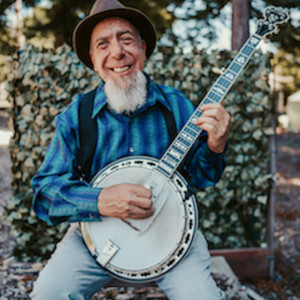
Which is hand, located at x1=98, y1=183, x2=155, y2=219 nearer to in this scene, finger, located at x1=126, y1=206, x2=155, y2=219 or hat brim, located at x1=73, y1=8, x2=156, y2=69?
finger, located at x1=126, y1=206, x2=155, y2=219

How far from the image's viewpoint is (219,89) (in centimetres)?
179

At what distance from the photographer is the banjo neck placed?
171cm

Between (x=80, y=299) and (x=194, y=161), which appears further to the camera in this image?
(x=194, y=161)

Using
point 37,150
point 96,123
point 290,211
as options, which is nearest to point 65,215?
point 96,123

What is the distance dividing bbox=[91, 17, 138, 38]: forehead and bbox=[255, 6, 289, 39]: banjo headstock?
0.74m

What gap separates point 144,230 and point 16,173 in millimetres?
1966

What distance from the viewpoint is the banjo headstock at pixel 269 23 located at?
1884 mm

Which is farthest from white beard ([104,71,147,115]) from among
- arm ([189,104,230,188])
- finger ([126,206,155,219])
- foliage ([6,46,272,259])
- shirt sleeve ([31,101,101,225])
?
foliage ([6,46,272,259])

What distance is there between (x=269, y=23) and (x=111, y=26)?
0.91 meters

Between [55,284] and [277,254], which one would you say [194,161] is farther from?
[277,254]

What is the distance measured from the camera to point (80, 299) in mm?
1659

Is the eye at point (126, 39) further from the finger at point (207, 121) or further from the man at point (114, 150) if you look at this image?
the finger at point (207, 121)

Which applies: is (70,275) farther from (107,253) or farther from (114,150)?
(114,150)

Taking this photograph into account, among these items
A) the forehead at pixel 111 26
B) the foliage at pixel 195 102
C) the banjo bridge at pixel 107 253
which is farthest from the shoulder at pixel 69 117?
the foliage at pixel 195 102
